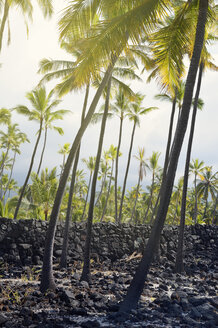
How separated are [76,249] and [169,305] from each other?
6.99 meters

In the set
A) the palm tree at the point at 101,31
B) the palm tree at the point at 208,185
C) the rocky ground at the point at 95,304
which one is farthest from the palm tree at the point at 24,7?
the palm tree at the point at 208,185

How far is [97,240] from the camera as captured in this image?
45.7ft

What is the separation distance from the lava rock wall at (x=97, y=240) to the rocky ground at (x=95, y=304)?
1.05 m

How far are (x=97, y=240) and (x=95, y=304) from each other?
7.12 metres

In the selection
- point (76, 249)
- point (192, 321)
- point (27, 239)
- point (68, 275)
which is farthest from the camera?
point (76, 249)

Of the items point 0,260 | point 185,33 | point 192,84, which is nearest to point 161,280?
point 0,260

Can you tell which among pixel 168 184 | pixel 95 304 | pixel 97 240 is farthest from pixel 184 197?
pixel 95 304

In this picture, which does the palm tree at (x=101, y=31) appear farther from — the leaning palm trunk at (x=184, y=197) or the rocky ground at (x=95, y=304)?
the leaning palm trunk at (x=184, y=197)

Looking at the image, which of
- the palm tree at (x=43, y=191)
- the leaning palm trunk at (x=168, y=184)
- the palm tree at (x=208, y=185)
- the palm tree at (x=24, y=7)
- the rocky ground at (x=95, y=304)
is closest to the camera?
the rocky ground at (x=95, y=304)

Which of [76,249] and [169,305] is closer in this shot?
[169,305]

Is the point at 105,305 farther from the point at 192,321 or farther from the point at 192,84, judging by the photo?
the point at 192,84

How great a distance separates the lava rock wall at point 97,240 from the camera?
11.8 metres

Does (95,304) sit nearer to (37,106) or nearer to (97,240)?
(97,240)

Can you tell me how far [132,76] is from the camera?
13641mm
